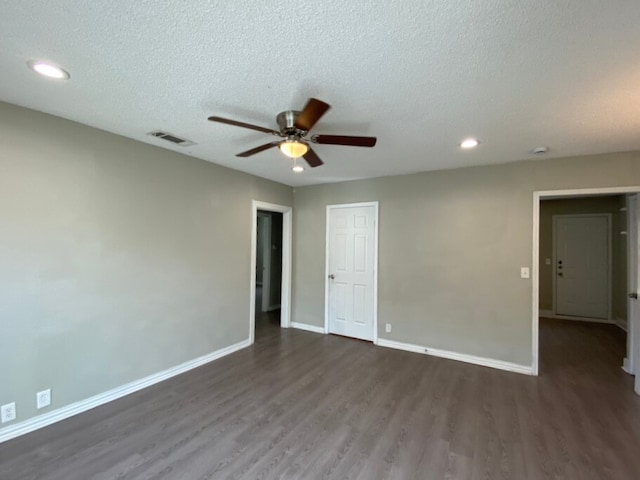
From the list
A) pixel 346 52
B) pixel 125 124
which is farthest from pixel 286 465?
pixel 125 124

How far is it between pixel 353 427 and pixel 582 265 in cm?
595

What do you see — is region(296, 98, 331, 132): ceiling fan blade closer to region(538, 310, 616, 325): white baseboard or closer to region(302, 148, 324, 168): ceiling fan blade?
region(302, 148, 324, 168): ceiling fan blade

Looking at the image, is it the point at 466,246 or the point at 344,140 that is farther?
the point at 466,246

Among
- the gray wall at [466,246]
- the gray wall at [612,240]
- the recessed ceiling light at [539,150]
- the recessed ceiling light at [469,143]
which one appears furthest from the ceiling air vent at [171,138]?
the gray wall at [612,240]

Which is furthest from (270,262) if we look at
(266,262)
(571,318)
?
(571,318)

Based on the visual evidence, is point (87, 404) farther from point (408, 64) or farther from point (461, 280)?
point (461, 280)

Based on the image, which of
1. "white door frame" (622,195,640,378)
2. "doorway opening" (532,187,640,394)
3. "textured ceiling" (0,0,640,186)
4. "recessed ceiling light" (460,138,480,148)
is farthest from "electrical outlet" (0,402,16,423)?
"doorway opening" (532,187,640,394)

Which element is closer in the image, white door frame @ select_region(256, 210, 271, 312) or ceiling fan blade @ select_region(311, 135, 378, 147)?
ceiling fan blade @ select_region(311, 135, 378, 147)

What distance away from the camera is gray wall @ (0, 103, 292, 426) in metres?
2.23

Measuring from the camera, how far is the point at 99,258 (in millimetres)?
2676

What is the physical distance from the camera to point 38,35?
1.47 meters

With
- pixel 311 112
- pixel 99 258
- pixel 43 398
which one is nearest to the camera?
pixel 311 112

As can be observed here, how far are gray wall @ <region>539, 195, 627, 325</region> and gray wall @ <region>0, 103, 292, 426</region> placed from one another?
620 centimetres

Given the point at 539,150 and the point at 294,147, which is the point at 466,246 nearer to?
the point at 539,150
